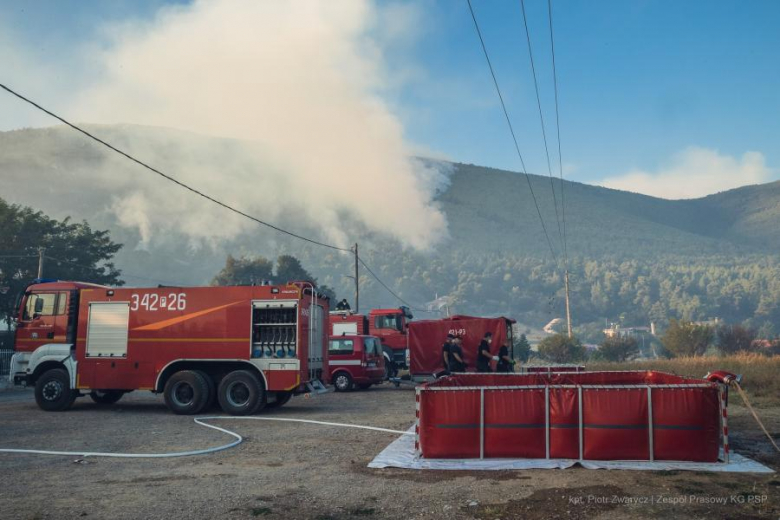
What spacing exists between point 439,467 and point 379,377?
50.8 feet

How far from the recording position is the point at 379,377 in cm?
2412

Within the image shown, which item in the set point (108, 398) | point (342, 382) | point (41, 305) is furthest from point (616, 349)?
point (41, 305)

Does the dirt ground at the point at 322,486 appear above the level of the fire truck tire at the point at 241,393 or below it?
below

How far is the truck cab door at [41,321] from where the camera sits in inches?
652

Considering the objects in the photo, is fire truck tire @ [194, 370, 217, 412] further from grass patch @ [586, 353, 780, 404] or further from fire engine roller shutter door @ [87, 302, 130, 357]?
grass patch @ [586, 353, 780, 404]

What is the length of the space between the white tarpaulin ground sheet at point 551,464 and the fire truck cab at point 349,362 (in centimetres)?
1390

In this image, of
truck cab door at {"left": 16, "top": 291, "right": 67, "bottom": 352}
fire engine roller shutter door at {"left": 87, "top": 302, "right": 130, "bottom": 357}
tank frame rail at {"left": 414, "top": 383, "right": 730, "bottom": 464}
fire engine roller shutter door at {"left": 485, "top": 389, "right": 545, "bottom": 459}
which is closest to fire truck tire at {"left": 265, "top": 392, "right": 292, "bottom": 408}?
fire engine roller shutter door at {"left": 87, "top": 302, "right": 130, "bottom": 357}

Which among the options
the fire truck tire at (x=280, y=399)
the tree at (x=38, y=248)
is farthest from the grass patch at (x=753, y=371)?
the tree at (x=38, y=248)

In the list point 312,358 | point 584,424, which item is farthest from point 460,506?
point 312,358

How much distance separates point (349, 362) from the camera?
76.6 ft

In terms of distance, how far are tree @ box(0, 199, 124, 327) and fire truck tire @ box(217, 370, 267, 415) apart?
34745mm

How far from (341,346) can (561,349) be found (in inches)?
1791

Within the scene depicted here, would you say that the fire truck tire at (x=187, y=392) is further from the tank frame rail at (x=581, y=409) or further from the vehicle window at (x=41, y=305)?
the tank frame rail at (x=581, y=409)

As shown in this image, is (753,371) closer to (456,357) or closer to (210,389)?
(456,357)
